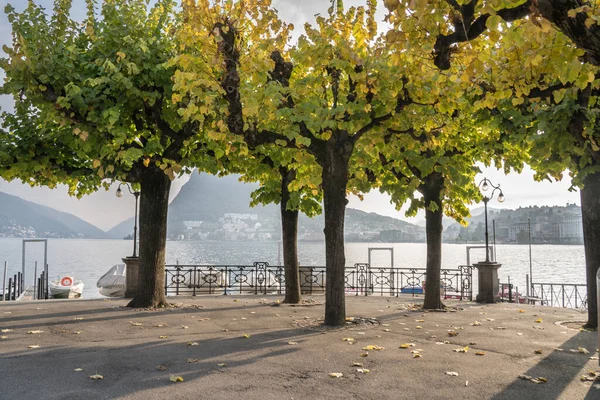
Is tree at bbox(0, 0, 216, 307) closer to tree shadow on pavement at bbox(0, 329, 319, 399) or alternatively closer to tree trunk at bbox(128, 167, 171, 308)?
tree trunk at bbox(128, 167, 171, 308)

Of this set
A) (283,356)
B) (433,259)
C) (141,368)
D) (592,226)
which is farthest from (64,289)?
(592,226)

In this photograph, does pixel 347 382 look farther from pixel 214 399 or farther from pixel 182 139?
pixel 182 139

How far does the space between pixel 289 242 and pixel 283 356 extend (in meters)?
8.53

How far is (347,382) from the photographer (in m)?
6.62

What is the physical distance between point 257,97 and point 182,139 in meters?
3.98

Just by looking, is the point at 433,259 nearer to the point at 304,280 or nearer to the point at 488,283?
the point at 488,283

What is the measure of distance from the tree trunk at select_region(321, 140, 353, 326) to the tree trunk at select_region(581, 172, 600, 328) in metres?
5.83

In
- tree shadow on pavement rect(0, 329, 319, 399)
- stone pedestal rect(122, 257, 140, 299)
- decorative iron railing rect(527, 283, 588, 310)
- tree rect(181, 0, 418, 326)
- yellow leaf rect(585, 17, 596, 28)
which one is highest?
tree rect(181, 0, 418, 326)

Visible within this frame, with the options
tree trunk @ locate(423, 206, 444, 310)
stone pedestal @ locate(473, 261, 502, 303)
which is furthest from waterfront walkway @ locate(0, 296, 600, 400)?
stone pedestal @ locate(473, 261, 502, 303)

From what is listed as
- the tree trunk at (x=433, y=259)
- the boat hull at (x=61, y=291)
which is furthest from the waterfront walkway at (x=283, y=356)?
the boat hull at (x=61, y=291)

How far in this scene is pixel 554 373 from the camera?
734cm

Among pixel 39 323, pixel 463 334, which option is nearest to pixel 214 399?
pixel 463 334

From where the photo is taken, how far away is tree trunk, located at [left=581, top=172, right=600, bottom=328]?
11492 mm

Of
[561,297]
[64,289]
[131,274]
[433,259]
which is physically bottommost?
[561,297]
